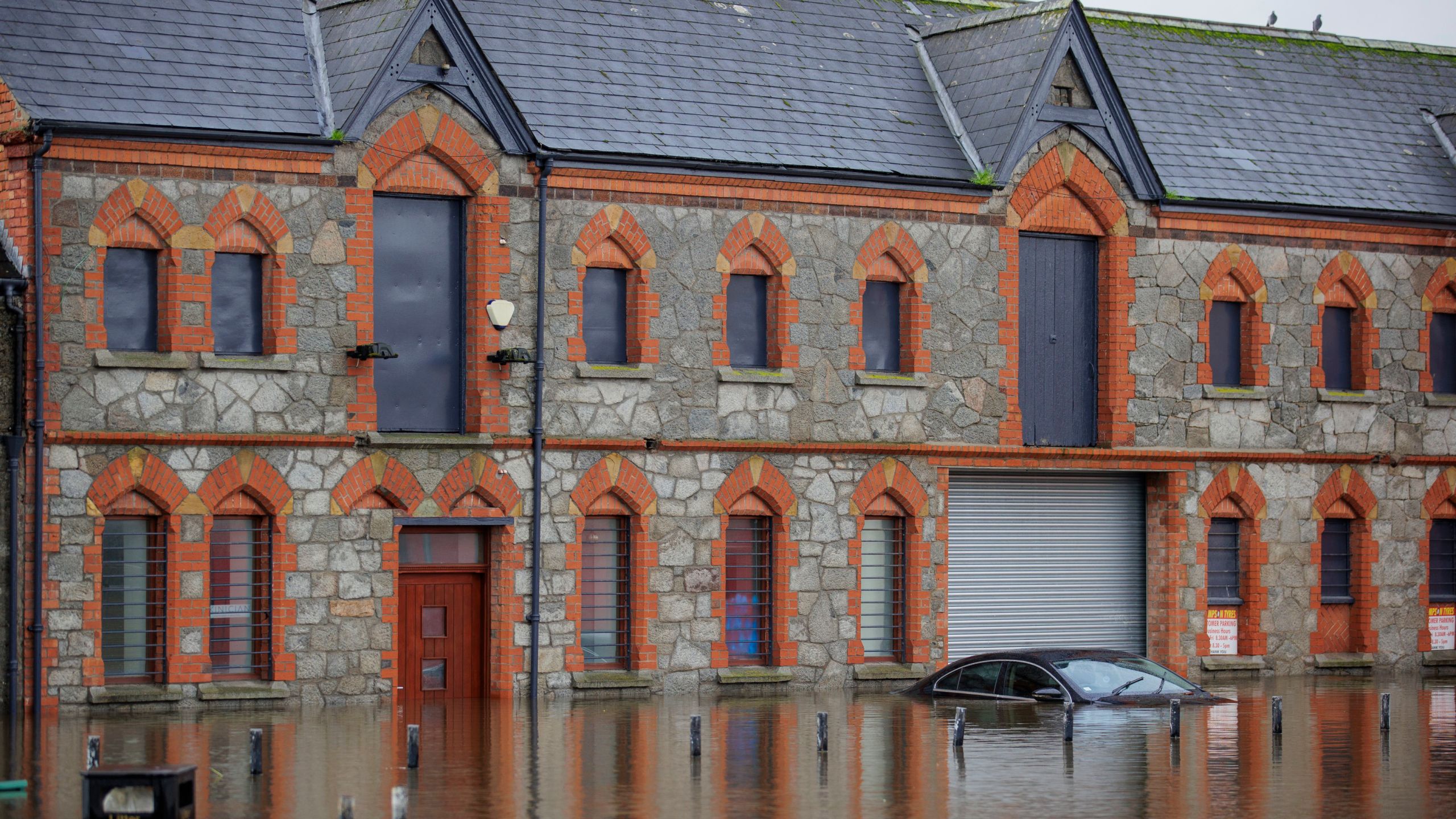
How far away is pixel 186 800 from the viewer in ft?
59.6

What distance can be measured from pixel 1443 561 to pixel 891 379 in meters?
11.8

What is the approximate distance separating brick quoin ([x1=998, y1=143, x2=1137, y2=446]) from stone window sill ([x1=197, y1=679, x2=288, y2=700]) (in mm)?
11872

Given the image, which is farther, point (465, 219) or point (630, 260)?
point (630, 260)

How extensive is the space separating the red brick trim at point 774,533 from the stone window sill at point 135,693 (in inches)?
309

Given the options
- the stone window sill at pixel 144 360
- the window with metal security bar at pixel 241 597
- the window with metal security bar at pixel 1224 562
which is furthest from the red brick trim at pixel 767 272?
the window with metal security bar at pixel 1224 562

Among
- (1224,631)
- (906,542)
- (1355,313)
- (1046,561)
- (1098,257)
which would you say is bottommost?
(1224,631)

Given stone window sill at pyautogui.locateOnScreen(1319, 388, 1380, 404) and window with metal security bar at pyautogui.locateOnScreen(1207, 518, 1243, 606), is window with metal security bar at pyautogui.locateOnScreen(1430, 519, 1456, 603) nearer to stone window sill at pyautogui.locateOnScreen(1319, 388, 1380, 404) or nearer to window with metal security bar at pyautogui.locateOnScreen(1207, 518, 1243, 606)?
stone window sill at pyautogui.locateOnScreen(1319, 388, 1380, 404)

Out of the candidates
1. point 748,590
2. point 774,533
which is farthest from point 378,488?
point 774,533

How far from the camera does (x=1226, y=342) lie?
123 ft

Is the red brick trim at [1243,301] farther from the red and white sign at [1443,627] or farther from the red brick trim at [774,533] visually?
the red brick trim at [774,533]

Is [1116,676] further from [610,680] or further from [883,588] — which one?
[610,680]

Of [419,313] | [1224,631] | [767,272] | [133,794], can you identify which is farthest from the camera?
[1224,631]

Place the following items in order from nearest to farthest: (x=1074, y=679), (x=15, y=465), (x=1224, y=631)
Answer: (x=15, y=465) < (x=1074, y=679) < (x=1224, y=631)

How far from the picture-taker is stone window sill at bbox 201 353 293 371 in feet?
96.7
